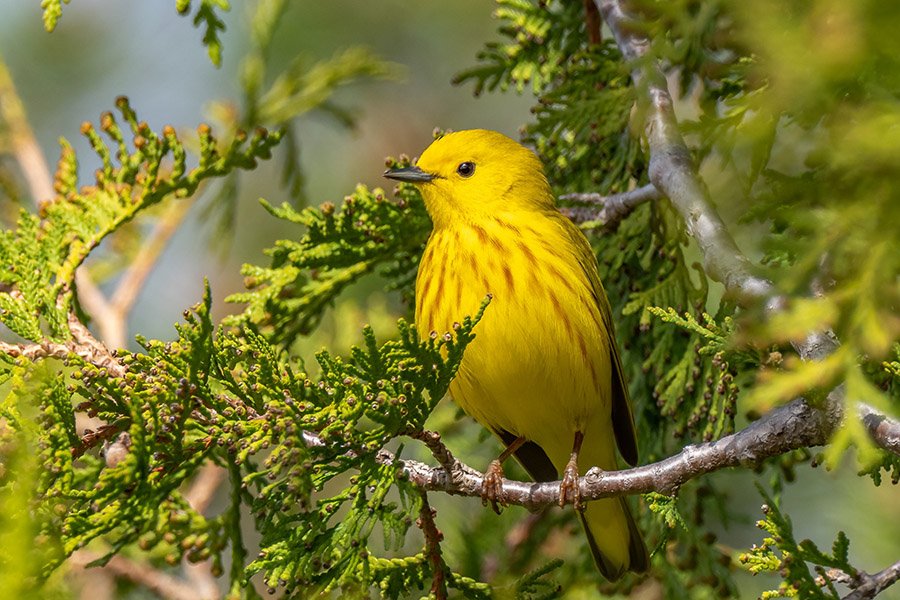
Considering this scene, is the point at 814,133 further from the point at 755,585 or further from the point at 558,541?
the point at 755,585

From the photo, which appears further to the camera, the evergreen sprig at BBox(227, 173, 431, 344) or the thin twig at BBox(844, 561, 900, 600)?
the evergreen sprig at BBox(227, 173, 431, 344)

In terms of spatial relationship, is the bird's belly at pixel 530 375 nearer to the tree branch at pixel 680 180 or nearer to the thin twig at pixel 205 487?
the tree branch at pixel 680 180

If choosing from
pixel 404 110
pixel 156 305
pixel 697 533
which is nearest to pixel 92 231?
pixel 697 533

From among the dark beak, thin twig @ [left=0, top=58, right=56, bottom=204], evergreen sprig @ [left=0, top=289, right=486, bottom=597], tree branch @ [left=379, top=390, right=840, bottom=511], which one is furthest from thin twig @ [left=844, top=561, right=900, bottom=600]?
thin twig @ [left=0, top=58, right=56, bottom=204]

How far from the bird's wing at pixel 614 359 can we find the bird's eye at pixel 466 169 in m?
0.40

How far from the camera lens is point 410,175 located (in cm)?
332

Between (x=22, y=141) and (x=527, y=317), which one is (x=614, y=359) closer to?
(x=527, y=317)

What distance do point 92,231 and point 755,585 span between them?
9.57ft

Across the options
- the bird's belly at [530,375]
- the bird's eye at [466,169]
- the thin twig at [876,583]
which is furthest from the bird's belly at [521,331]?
the thin twig at [876,583]

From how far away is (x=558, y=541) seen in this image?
4.04 metres

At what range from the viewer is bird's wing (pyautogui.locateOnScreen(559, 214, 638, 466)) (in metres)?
3.07

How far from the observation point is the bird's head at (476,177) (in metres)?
3.30

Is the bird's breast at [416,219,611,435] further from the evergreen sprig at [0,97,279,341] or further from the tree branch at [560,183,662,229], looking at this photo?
the evergreen sprig at [0,97,279,341]

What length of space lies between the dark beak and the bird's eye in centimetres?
12
